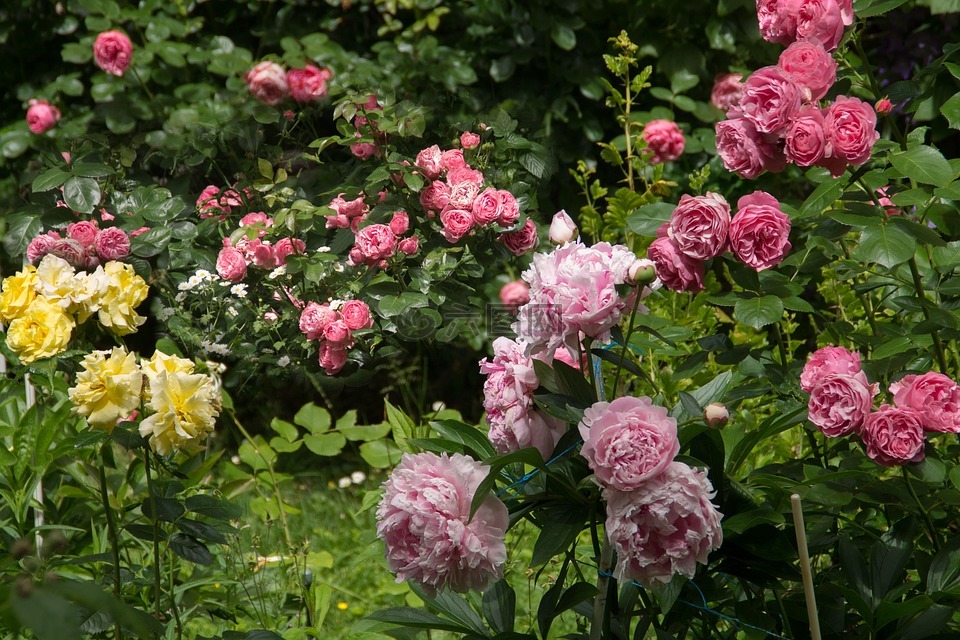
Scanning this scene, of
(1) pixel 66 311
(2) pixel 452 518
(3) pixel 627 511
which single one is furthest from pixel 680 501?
(1) pixel 66 311

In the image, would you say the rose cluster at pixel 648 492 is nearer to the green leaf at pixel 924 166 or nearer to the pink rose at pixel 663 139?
the green leaf at pixel 924 166

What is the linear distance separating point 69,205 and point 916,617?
64.4 inches

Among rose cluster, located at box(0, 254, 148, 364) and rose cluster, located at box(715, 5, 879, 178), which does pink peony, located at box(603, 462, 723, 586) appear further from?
rose cluster, located at box(0, 254, 148, 364)

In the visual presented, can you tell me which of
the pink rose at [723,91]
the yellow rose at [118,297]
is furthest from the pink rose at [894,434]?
the pink rose at [723,91]

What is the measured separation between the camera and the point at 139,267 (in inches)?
75.9

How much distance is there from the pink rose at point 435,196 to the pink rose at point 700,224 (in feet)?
2.82

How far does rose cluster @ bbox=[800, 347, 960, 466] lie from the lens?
98 centimetres

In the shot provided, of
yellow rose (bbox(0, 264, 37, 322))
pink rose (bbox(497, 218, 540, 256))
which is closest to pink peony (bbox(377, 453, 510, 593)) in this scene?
yellow rose (bbox(0, 264, 37, 322))

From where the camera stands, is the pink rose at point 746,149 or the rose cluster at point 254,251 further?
the rose cluster at point 254,251

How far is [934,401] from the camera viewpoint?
988mm

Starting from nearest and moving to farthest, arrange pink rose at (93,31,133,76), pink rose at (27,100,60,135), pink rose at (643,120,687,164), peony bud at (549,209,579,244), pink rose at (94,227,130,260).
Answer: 1. peony bud at (549,209,579,244)
2. pink rose at (94,227,130,260)
3. pink rose at (643,120,687,164)
4. pink rose at (93,31,133,76)
5. pink rose at (27,100,60,135)

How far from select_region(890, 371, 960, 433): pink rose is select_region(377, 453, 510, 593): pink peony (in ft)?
1.48

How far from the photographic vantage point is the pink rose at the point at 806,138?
1.02 m

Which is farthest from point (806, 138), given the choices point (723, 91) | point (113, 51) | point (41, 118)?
point (41, 118)
